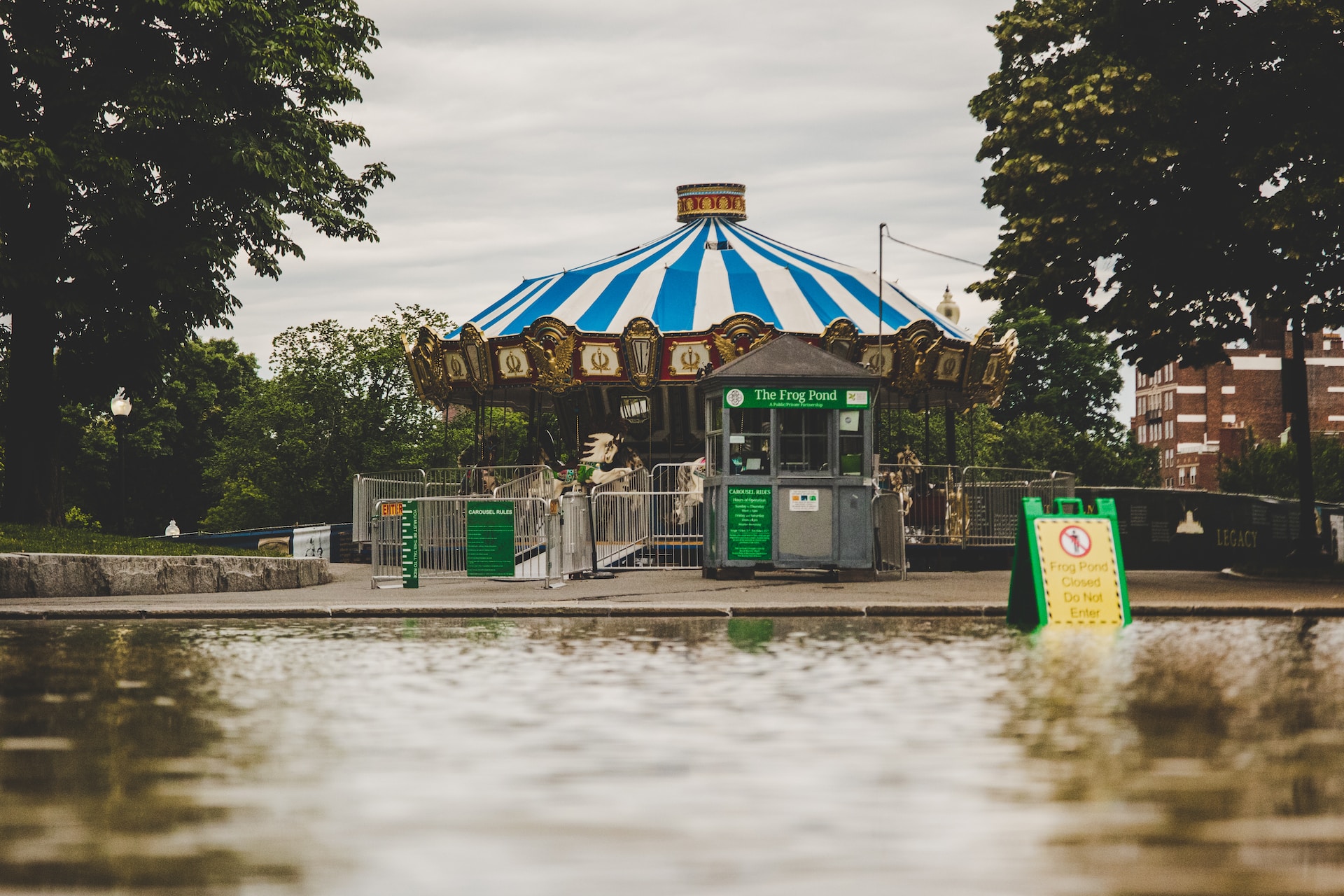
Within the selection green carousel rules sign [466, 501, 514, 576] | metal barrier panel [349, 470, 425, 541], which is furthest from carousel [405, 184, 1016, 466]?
green carousel rules sign [466, 501, 514, 576]

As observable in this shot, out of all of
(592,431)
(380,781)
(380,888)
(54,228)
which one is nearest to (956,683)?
(380,781)

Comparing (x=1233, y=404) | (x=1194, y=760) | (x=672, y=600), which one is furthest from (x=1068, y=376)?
(x=1194, y=760)

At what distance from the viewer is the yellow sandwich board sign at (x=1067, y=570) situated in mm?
14078

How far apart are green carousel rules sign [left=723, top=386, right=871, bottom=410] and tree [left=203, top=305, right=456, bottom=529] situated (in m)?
33.2

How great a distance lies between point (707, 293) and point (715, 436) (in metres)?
14.0

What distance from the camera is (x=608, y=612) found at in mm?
16078

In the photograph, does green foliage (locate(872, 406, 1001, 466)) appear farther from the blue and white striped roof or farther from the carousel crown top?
the carousel crown top

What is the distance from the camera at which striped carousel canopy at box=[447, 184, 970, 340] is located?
3362 cm

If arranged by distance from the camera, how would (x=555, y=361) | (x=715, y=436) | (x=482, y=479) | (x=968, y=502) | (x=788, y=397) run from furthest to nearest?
1. (x=482, y=479)
2. (x=555, y=361)
3. (x=968, y=502)
4. (x=715, y=436)
5. (x=788, y=397)

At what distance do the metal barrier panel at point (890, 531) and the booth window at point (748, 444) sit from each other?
Answer: 1949 millimetres

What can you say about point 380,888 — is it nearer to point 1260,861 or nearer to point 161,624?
point 1260,861

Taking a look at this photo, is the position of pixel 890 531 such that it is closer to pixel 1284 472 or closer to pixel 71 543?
pixel 71 543

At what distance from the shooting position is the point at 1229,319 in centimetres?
2336

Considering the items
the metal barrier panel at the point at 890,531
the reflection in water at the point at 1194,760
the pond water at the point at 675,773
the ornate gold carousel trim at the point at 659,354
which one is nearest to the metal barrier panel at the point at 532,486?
the ornate gold carousel trim at the point at 659,354
